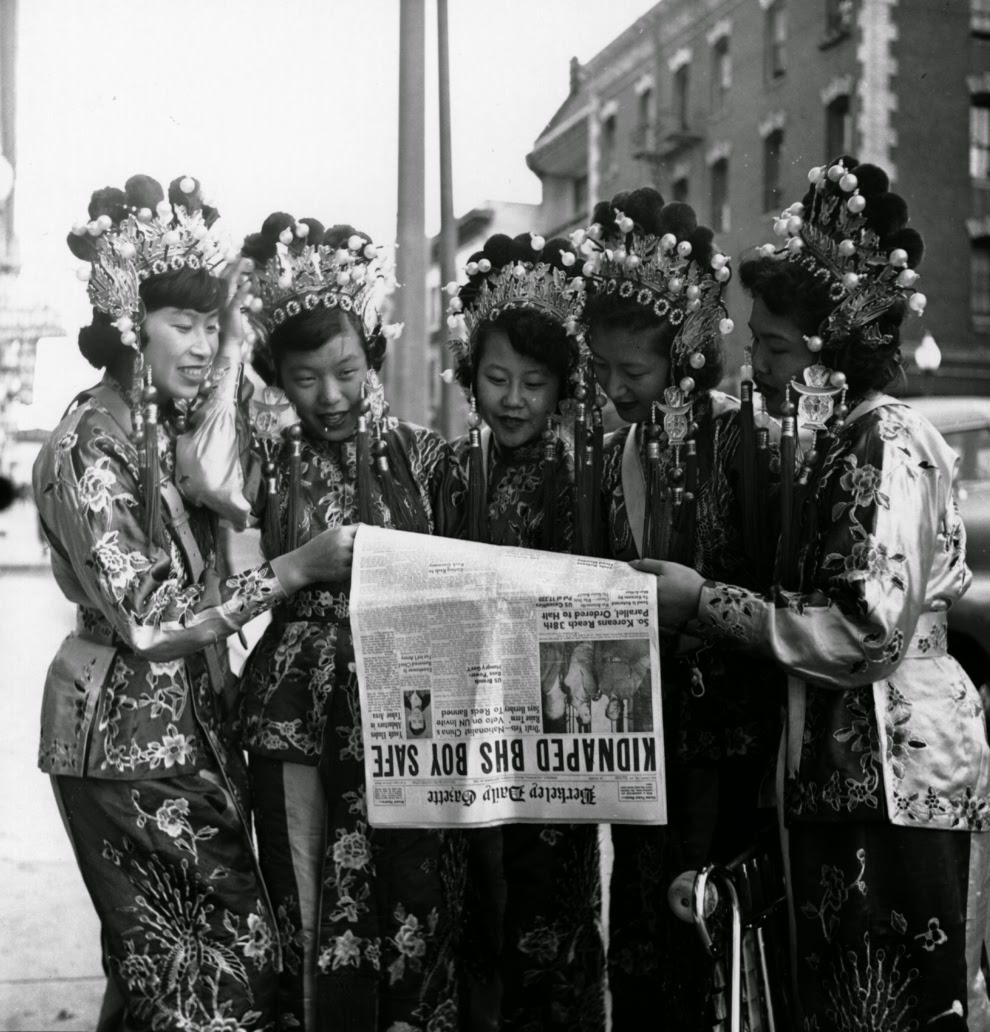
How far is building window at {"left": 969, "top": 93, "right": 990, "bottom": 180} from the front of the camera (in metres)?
11.1

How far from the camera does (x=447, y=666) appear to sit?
2680 millimetres

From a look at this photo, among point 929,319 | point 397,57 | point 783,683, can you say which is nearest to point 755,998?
point 783,683

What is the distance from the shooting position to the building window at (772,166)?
9328mm

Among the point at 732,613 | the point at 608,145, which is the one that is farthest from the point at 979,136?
the point at 732,613

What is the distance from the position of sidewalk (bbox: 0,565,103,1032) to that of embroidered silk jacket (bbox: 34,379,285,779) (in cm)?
134

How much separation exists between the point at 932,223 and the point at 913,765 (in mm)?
10977

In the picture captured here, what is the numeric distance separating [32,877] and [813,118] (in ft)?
30.4

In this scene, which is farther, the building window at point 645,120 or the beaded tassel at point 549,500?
the building window at point 645,120

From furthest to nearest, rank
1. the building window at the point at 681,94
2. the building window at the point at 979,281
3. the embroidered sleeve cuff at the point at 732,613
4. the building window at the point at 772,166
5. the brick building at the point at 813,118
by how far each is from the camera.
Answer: the building window at the point at 979,281 → the building window at the point at 681,94 → the building window at the point at 772,166 → the brick building at the point at 813,118 → the embroidered sleeve cuff at the point at 732,613

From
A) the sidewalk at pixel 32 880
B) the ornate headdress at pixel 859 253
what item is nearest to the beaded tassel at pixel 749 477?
the ornate headdress at pixel 859 253

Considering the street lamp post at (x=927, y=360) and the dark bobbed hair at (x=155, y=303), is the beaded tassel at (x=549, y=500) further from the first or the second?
the street lamp post at (x=927, y=360)

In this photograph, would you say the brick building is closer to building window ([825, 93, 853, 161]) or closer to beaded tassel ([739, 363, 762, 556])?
building window ([825, 93, 853, 161])

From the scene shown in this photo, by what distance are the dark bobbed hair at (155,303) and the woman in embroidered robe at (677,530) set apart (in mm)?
846

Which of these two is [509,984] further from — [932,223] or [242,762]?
[932,223]
